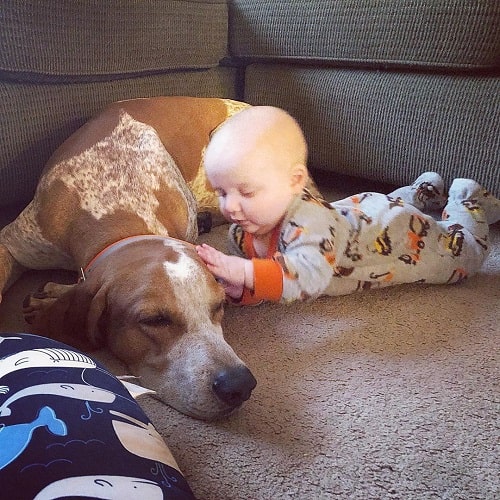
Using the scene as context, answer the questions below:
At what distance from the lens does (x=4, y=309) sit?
1.54 metres

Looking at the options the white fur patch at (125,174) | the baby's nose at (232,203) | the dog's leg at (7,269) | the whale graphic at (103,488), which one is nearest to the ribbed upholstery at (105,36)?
the white fur patch at (125,174)

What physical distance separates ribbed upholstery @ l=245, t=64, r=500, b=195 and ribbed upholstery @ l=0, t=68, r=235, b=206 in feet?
2.34

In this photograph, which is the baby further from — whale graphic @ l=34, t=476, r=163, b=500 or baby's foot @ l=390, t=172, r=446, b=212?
whale graphic @ l=34, t=476, r=163, b=500

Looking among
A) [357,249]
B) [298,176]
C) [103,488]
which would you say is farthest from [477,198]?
[103,488]

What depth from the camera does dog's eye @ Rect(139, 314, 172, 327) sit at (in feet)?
3.94

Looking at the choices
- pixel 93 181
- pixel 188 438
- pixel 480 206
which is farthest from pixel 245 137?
pixel 480 206

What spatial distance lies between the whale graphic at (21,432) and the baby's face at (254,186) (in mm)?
771

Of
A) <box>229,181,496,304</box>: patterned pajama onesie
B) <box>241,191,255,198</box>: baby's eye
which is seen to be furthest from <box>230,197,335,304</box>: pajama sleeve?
<box>241,191,255,198</box>: baby's eye

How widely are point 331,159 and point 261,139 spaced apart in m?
1.11

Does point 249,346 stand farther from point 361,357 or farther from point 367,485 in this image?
point 367,485

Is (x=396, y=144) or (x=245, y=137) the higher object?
(x=245, y=137)

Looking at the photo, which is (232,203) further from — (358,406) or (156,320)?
(358,406)

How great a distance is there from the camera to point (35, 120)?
1.89m

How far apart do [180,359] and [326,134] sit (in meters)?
1.52
